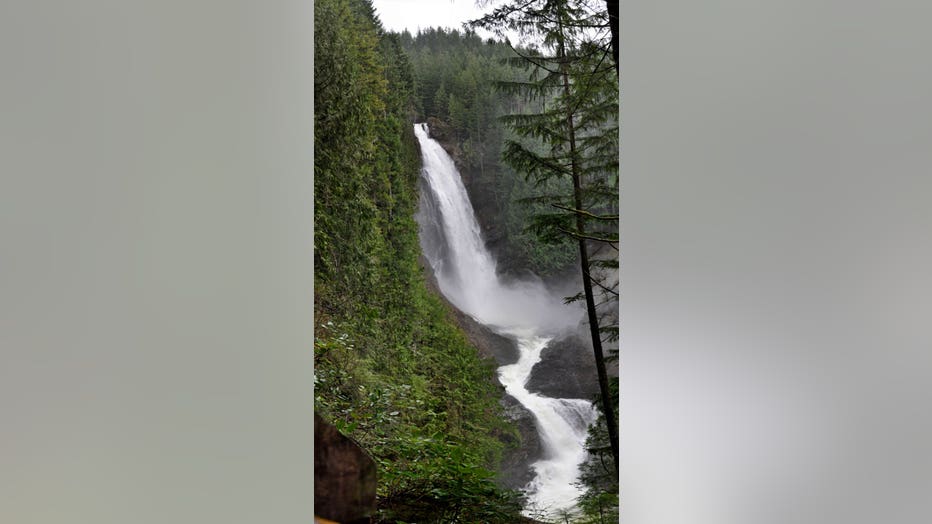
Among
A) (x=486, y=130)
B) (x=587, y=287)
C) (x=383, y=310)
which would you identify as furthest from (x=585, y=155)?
(x=383, y=310)

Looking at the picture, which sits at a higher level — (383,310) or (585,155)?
(585,155)

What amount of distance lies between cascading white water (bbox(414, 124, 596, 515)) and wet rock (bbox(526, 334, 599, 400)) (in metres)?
0.03

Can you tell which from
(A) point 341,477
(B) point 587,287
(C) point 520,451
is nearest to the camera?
(B) point 587,287

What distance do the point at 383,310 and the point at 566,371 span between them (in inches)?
36.2

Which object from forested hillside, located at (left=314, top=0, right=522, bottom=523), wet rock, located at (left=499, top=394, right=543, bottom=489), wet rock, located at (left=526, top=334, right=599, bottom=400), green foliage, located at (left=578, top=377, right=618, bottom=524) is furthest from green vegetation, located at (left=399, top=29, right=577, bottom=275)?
green foliage, located at (left=578, top=377, right=618, bottom=524)

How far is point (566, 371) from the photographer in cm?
293

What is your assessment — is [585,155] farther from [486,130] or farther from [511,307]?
[511,307]

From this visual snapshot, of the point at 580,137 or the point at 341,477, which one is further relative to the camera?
the point at 341,477
